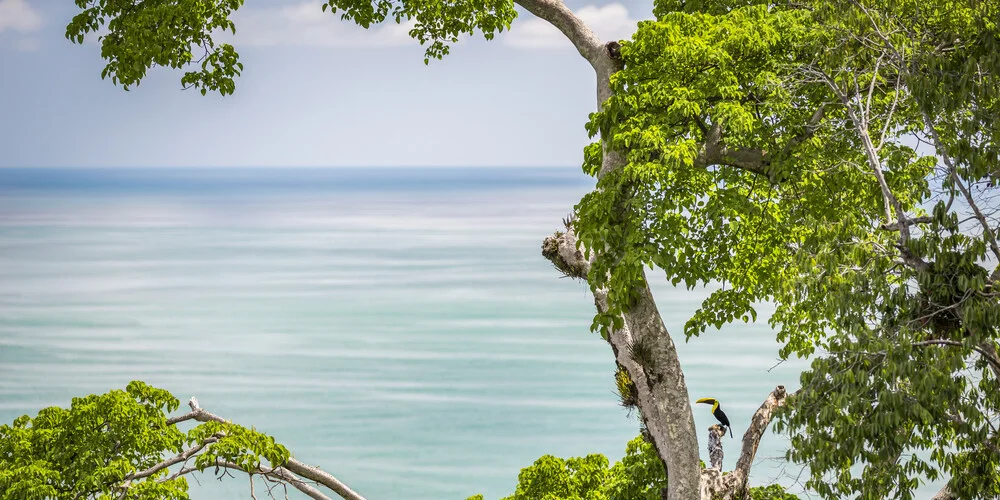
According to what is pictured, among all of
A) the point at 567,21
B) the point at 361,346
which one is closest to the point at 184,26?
the point at 567,21

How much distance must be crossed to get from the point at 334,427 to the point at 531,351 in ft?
36.5

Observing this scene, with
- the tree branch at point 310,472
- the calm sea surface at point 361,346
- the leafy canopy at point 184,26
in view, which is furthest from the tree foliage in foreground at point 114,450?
the calm sea surface at point 361,346

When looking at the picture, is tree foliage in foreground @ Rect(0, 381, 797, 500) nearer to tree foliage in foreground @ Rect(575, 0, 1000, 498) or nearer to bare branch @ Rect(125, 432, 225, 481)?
bare branch @ Rect(125, 432, 225, 481)

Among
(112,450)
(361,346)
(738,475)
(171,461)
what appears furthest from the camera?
(361,346)

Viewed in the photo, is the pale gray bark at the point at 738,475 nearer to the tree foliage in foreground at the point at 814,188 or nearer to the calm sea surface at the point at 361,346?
the tree foliage in foreground at the point at 814,188

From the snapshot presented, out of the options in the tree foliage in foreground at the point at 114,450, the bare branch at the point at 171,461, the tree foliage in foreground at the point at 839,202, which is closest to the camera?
the tree foliage in foreground at the point at 839,202

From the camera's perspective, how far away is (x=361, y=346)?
44.3 m

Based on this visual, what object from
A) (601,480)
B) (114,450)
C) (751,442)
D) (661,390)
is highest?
(661,390)

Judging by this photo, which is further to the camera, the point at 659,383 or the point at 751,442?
the point at 751,442

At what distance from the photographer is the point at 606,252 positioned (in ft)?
30.1

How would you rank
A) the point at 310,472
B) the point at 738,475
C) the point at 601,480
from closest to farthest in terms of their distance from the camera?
the point at 310,472 < the point at 738,475 < the point at 601,480

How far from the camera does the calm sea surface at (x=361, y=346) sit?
3120cm

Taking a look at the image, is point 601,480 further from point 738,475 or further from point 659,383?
point 659,383

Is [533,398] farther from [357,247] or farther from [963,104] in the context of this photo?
[357,247]
